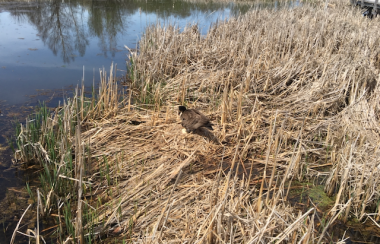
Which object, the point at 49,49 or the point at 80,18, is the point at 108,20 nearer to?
the point at 80,18

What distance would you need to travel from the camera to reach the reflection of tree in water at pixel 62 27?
8.44m

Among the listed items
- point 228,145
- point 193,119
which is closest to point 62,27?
point 193,119

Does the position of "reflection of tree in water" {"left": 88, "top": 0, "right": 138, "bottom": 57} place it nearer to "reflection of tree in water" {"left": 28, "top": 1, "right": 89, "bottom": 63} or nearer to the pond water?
the pond water

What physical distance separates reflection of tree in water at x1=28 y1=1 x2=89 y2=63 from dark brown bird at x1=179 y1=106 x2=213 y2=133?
195 inches

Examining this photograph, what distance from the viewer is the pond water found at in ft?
12.1

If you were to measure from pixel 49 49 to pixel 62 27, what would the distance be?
2.59m

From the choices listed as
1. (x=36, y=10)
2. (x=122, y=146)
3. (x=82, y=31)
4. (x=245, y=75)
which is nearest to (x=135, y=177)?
(x=122, y=146)

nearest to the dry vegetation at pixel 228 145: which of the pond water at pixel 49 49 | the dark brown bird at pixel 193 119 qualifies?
the dark brown bird at pixel 193 119

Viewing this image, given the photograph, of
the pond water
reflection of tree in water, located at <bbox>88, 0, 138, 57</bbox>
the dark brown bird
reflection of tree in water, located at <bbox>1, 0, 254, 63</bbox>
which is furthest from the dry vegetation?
reflection of tree in water, located at <bbox>1, 0, 254, 63</bbox>

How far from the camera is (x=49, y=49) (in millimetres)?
8211

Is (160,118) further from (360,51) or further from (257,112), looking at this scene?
(360,51)

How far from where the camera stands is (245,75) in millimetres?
5230

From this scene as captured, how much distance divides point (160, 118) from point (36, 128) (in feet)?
5.69

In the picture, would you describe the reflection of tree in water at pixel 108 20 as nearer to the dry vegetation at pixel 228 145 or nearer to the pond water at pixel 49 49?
the pond water at pixel 49 49
